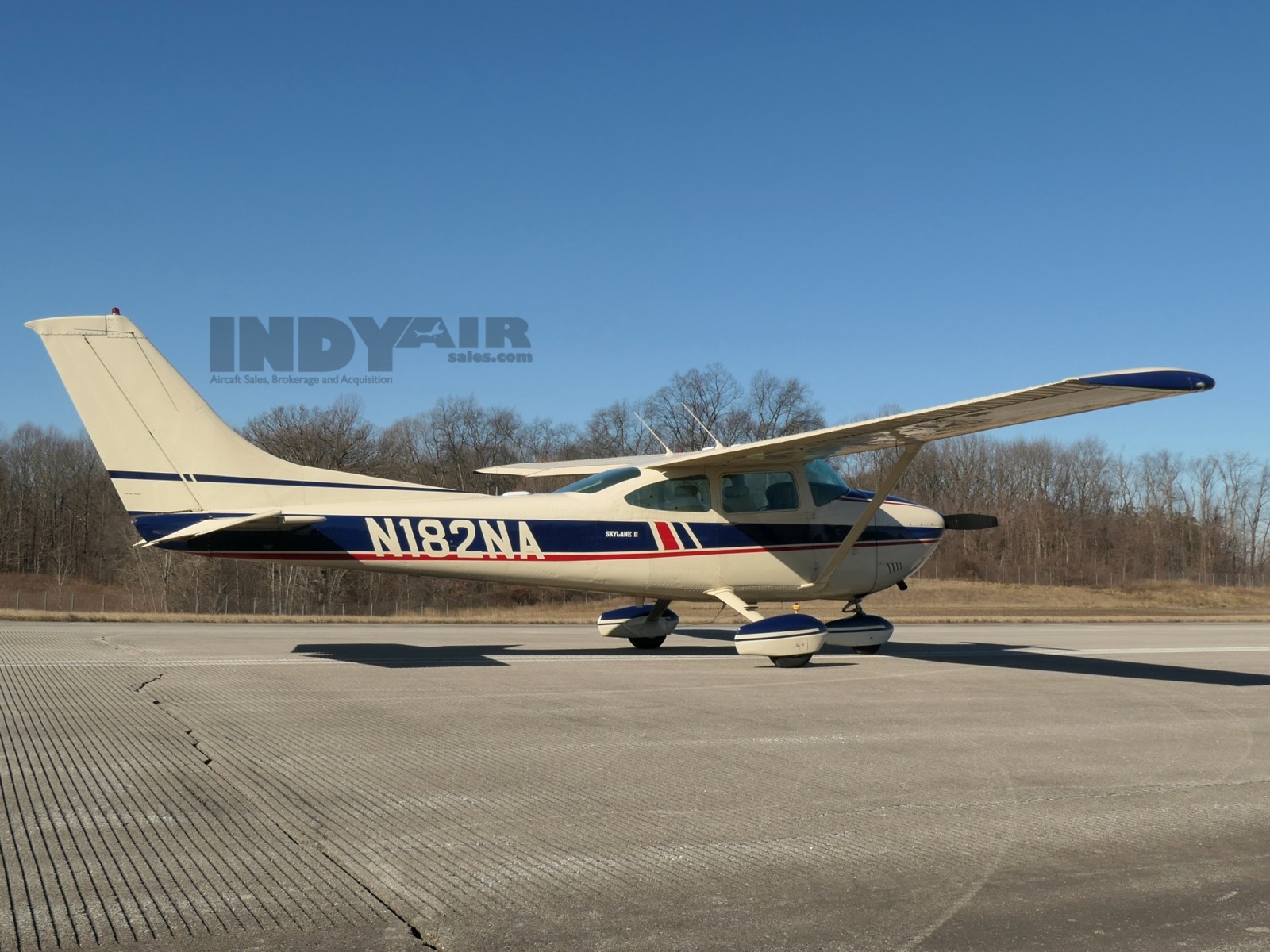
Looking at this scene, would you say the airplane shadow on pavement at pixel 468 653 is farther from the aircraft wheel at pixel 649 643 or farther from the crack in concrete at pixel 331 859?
the crack in concrete at pixel 331 859

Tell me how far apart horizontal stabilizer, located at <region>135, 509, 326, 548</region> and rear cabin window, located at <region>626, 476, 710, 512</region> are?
419 centimetres

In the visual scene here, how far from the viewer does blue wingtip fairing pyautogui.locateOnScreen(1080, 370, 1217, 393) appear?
8820 mm

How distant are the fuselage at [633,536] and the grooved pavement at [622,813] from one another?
1770mm

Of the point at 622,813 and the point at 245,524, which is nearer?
the point at 622,813

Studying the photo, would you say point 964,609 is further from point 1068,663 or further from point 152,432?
point 152,432

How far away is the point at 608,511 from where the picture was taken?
1369cm

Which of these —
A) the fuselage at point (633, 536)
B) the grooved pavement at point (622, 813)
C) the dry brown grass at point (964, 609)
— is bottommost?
the dry brown grass at point (964, 609)

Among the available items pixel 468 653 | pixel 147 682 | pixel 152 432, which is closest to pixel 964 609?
pixel 468 653

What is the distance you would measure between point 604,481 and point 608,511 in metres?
0.52

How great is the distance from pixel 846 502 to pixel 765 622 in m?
2.81

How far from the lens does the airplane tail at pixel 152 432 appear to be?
11.4m

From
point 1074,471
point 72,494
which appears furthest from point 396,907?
point 1074,471

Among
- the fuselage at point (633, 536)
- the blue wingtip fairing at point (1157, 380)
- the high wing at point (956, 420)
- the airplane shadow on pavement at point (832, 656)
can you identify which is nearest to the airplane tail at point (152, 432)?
the fuselage at point (633, 536)

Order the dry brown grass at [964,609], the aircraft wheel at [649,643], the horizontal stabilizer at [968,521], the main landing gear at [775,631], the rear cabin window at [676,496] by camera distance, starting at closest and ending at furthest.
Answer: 1. the main landing gear at [775,631]
2. the rear cabin window at [676,496]
3. the horizontal stabilizer at [968,521]
4. the aircraft wheel at [649,643]
5. the dry brown grass at [964,609]
